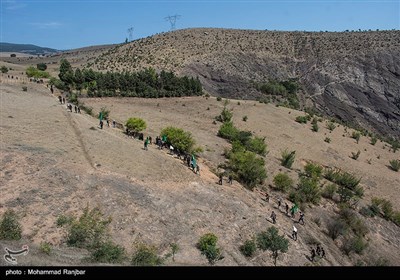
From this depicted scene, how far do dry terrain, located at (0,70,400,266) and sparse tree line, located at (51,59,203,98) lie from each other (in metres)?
9.30

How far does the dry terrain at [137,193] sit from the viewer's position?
19.4m

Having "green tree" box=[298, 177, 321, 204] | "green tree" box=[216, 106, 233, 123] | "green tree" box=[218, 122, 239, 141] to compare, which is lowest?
"green tree" box=[298, 177, 321, 204]

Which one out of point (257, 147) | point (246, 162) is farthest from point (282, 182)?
point (257, 147)

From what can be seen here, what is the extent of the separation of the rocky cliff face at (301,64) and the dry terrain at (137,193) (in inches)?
1504

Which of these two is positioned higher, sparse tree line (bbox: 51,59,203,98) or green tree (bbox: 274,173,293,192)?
sparse tree line (bbox: 51,59,203,98)

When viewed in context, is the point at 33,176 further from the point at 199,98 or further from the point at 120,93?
the point at 199,98

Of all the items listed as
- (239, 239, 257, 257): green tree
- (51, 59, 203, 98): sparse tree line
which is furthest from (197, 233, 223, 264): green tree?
(51, 59, 203, 98): sparse tree line

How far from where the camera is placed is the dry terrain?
1936 centimetres

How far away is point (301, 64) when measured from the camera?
302 feet

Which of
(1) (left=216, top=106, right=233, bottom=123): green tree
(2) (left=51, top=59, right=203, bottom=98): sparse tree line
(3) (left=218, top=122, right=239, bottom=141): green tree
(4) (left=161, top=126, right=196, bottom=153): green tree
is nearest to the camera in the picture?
(4) (left=161, top=126, right=196, bottom=153): green tree

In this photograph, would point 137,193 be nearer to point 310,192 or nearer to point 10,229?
point 10,229

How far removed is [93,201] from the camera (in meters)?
21.2

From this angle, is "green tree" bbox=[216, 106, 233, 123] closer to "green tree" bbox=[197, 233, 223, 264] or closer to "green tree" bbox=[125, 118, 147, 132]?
"green tree" bbox=[125, 118, 147, 132]

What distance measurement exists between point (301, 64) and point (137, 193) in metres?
76.1
